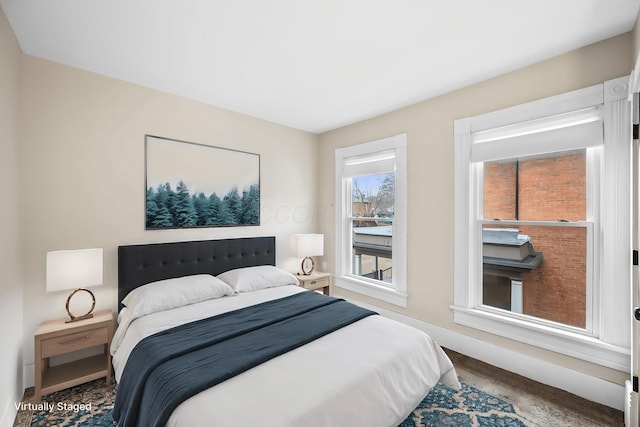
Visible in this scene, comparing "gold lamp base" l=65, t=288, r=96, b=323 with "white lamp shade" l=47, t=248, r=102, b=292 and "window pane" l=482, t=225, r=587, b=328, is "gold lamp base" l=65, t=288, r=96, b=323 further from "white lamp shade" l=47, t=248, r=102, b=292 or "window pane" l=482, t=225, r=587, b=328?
"window pane" l=482, t=225, r=587, b=328

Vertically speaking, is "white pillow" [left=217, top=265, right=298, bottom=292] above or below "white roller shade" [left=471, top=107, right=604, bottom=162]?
below

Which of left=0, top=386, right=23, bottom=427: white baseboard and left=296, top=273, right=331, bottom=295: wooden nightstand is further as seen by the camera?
left=296, top=273, right=331, bottom=295: wooden nightstand

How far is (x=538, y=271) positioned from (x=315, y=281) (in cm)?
238

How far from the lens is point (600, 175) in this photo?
2.13m

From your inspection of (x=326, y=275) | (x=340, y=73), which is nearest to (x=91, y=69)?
(x=340, y=73)

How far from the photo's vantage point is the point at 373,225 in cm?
387

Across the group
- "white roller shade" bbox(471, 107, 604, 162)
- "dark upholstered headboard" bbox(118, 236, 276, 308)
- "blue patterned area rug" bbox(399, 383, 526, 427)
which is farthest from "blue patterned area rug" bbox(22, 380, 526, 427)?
"white roller shade" bbox(471, 107, 604, 162)

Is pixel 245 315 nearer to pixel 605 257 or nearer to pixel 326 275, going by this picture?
pixel 326 275

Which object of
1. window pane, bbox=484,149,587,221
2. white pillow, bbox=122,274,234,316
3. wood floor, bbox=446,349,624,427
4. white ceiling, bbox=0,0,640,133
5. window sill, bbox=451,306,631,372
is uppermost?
white ceiling, bbox=0,0,640,133

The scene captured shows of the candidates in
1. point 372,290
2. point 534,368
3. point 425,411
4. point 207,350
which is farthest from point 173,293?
point 534,368

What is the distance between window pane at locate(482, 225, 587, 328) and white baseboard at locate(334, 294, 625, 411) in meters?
0.38

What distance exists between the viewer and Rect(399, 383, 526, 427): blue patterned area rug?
1.90m

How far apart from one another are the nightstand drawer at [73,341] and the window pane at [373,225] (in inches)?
114

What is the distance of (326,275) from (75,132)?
3035mm
